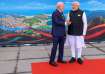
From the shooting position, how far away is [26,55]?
25.9ft

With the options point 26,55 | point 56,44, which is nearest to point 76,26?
point 56,44

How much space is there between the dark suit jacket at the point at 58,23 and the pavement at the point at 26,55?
113cm

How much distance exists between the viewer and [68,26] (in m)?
6.85

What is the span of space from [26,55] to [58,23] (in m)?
1.98

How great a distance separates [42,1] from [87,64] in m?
3.32

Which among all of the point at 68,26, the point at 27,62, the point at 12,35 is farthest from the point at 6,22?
the point at 68,26

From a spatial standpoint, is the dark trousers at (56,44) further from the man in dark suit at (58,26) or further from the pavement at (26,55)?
the pavement at (26,55)

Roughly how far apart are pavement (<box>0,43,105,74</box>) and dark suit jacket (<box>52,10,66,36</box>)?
113 centimetres

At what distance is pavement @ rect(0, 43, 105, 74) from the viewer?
6.54 meters

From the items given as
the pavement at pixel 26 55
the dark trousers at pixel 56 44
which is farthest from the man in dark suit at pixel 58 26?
the pavement at pixel 26 55

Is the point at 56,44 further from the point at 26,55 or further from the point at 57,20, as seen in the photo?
the point at 26,55

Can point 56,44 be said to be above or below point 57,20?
below

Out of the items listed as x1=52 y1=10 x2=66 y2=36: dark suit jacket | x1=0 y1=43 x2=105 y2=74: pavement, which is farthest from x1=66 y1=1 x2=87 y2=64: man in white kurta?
x1=0 y1=43 x2=105 y2=74: pavement

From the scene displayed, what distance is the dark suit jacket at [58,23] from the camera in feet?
21.2
